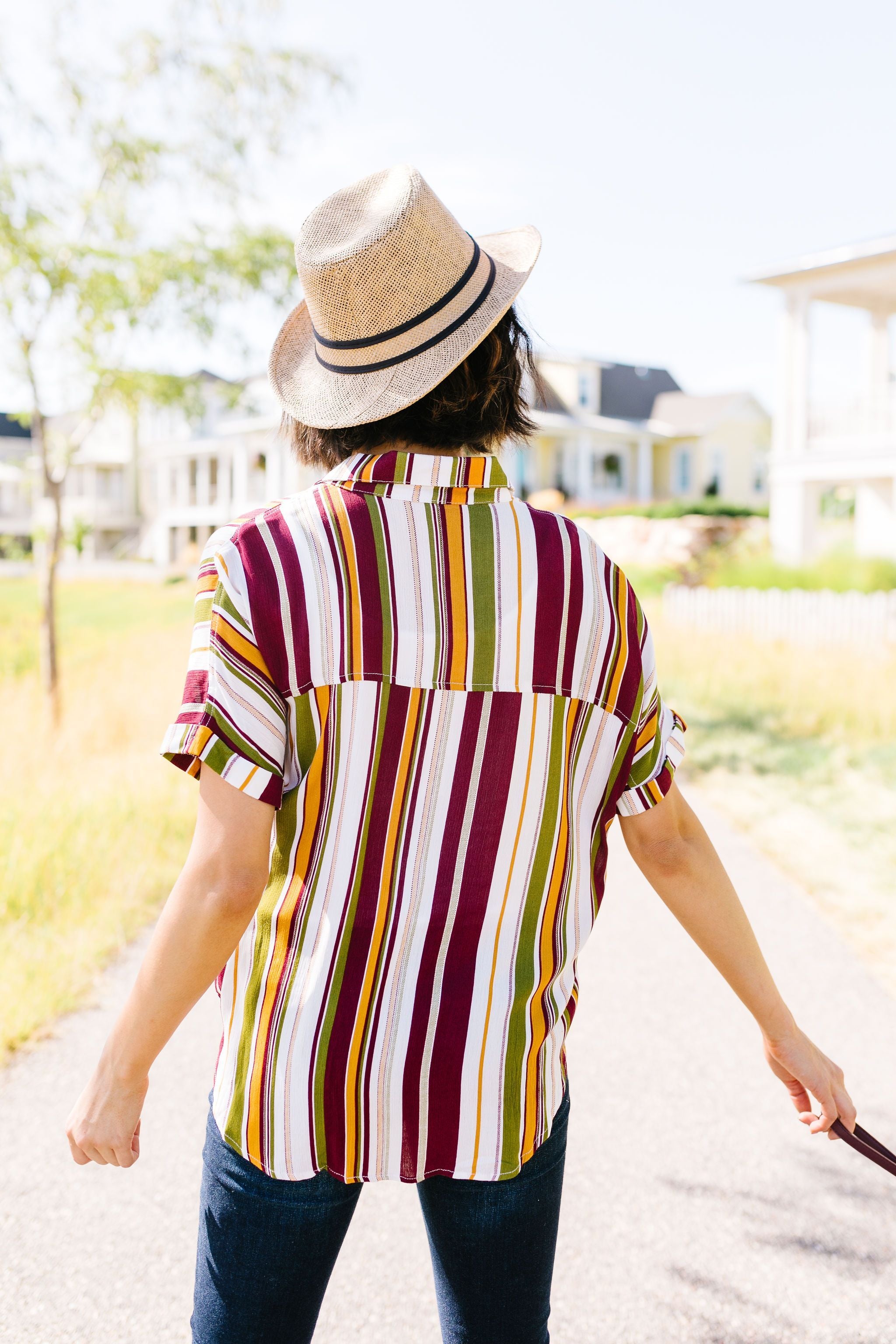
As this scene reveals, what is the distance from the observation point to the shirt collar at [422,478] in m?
1.25

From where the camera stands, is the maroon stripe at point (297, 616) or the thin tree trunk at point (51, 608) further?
the thin tree trunk at point (51, 608)

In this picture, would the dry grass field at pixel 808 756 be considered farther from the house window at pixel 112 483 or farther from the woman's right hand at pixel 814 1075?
the house window at pixel 112 483

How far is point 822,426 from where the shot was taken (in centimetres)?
2117

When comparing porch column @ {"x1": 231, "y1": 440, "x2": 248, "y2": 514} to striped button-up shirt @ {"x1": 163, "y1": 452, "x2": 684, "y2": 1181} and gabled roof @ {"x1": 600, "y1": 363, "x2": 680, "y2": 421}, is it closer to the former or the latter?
gabled roof @ {"x1": 600, "y1": 363, "x2": 680, "y2": 421}

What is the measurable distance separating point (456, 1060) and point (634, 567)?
72.0 ft

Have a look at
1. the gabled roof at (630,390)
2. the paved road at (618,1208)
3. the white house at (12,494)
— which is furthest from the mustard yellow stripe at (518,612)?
the white house at (12,494)

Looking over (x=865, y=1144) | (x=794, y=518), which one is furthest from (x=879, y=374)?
(x=865, y=1144)

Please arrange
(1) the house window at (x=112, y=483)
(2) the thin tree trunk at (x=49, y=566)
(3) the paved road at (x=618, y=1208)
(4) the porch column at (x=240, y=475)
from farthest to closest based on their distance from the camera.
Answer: (1) the house window at (x=112, y=483) → (4) the porch column at (x=240, y=475) → (2) the thin tree trunk at (x=49, y=566) → (3) the paved road at (x=618, y=1208)

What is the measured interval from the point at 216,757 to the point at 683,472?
4024 cm

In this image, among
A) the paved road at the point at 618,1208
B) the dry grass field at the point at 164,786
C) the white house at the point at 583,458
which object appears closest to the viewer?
the paved road at the point at 618,1208

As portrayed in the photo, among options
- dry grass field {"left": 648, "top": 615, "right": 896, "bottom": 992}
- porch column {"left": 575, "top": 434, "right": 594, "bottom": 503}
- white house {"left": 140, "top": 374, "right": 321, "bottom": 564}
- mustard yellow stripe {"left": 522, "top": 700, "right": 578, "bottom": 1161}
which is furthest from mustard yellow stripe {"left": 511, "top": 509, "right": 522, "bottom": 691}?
porch column {"left": 575, "top": 434, "right": 594, "bottom": 503}

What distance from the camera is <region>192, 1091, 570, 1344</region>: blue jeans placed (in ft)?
4.11

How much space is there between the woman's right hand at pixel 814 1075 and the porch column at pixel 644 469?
38.1 meters

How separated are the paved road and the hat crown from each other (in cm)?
207
